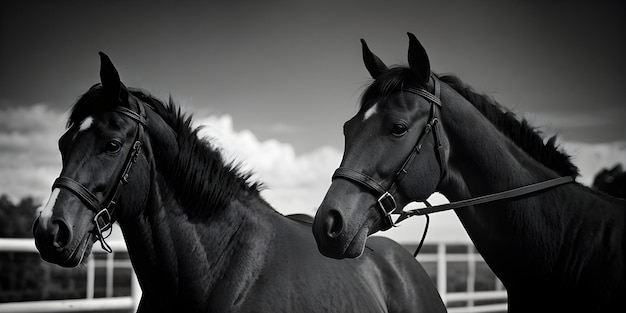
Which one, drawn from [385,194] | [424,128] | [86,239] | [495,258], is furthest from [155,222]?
[495,258]

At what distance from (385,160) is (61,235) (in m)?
1.53

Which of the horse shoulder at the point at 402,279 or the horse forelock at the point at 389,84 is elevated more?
the horse forelock at the point at 389,84

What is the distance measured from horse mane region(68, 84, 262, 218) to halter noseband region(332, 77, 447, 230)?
855 mm

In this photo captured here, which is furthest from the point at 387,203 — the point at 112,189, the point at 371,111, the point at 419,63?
the point at 112,189

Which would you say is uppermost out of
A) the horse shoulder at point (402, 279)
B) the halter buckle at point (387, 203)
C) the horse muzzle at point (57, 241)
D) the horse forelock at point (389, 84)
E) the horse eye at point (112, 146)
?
the horse forelock at point (389, 84)

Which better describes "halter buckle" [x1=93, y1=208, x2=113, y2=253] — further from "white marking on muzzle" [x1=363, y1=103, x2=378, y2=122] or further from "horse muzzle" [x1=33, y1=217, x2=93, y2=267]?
"white marking on muzzle" [x1=363, y1=103, x2=378, y2=122]

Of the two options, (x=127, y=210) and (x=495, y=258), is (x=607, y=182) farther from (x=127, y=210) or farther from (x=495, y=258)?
(x=127, y=210)

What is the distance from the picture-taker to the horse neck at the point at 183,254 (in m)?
2.92

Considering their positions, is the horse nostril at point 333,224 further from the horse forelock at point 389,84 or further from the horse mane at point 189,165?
the horse mane at point 189,165

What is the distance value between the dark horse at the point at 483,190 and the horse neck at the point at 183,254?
0.72 metres

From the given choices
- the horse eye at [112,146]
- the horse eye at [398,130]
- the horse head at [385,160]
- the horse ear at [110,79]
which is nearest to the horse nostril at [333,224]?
the horse head at [385,160]

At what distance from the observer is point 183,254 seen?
9.72 feet

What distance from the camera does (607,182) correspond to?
11.7 ft

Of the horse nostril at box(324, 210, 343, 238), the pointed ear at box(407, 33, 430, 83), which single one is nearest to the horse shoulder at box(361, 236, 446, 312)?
the horse nostril at box(324, 210, 343, 238)
